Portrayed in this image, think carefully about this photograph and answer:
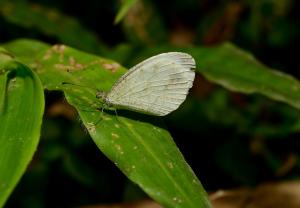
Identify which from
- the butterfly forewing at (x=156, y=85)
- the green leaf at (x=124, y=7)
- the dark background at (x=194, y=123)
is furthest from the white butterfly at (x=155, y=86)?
the dark background at (x=194, y=123)

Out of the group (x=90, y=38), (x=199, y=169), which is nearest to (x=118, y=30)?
(x=90, y=38)

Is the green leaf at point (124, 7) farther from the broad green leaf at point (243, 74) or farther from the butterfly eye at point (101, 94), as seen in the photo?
the broad green leaf at point (243, 74)

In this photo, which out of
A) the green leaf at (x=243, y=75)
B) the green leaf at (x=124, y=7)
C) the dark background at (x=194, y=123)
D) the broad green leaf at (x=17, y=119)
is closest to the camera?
the broad green leaf at (x=17, y=119)

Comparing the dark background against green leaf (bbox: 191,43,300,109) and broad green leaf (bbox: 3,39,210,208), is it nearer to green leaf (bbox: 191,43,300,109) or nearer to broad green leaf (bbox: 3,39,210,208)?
green leaf (bbox: 191,43,300,109)

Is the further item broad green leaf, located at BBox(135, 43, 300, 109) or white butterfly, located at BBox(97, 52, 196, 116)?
broad green leaf, located at BBox(135, 43, 300, 109)

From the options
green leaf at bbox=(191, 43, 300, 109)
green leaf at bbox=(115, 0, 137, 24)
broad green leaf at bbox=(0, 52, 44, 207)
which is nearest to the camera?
broad green leaf at bbox=(0, 52, 44, 207)

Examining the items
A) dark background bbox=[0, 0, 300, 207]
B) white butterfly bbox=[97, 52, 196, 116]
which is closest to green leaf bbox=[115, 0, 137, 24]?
white butterfly bbox=[97, 52, 196, 116]
